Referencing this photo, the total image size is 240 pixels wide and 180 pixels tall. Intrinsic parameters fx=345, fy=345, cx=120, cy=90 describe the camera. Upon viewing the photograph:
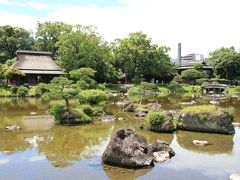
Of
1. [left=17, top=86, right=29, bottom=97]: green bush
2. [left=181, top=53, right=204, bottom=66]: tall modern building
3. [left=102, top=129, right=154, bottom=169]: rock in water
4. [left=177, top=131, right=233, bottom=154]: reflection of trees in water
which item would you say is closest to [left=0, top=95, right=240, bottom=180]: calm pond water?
[left=177, top=131, right=233, bottom=154]: reflection of trees in water

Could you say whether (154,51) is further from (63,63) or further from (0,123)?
(0,123)

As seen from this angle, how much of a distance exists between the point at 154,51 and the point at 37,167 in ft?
190

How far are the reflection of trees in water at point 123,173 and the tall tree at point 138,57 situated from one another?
56.0m

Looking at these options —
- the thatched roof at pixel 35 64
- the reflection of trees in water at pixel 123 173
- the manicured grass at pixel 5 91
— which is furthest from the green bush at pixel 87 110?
the thatched roof at pixel 35 64

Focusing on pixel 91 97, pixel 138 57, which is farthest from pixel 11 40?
pixel 91 97

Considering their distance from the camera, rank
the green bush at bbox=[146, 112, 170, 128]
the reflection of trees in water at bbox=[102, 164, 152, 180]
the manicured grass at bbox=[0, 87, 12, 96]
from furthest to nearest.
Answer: the manicured grass at bbox=[0, 87, 12, 96] → the green bush at bbox=[146, 112, 170, 128] → the reflection of trees in water at bbox=[102, 164, 152, 180]

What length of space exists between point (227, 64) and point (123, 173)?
66590 millimetres

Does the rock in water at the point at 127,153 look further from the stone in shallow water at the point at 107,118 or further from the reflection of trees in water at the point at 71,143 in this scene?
the stone in shallow water at the point at 107,118

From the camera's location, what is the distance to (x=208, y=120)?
71.8 ft

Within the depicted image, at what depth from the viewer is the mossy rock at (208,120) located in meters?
21.6

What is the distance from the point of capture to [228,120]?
21750 millimetres

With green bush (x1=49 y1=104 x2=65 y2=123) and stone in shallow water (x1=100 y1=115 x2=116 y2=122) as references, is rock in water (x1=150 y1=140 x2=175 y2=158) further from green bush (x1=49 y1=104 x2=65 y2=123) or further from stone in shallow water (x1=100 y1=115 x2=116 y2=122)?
stone in shallow water (x1=100 y1=115 x2=116 y2=122)

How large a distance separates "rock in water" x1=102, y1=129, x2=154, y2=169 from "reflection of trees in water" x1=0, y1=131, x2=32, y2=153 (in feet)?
17.5

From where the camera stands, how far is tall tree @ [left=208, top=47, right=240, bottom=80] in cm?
7488
